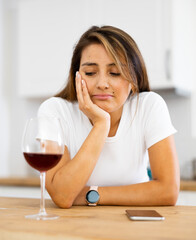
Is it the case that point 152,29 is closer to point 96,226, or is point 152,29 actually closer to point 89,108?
point 89,108

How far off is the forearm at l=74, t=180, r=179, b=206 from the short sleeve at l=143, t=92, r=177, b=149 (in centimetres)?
24

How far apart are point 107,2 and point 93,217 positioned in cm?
240

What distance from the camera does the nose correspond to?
4.90 feet

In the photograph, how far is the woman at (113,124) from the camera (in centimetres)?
133

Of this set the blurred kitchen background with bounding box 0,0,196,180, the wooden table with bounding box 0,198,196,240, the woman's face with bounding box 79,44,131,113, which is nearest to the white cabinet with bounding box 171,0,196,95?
the blurred kitchen background with bounding box 0,0,196,180

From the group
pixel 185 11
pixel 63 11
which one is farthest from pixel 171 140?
pixel 63 11

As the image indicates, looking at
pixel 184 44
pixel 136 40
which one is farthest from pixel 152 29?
pixel 184 44

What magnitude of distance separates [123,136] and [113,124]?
0.36 ft

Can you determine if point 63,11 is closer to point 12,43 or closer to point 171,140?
point 12,43

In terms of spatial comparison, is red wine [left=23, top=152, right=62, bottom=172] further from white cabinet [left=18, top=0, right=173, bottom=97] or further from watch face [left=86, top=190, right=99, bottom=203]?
white cabinet [left=18, top=0, right=173, bottom=97]

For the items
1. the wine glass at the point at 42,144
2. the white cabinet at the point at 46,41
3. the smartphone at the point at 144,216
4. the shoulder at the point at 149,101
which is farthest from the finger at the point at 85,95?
the white cabinet at the point at 46,41

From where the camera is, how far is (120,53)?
61.1 inches

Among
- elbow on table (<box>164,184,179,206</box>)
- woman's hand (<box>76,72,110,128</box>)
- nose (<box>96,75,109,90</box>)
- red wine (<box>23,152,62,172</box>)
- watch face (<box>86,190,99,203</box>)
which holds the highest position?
nose (<box>96,75,109,90</box>)

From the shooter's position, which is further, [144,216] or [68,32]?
[68,32]
